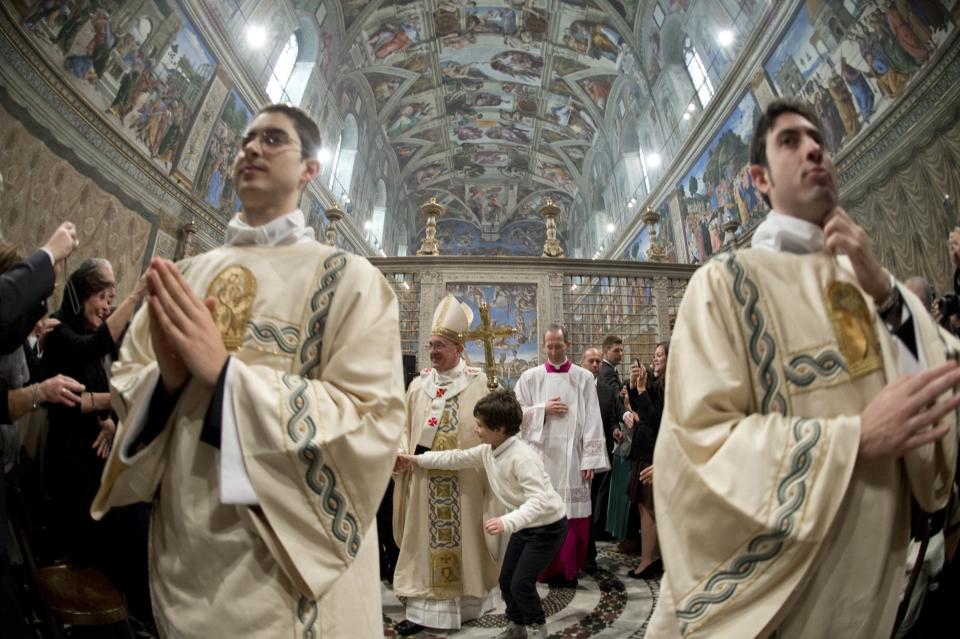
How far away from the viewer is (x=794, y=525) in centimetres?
96

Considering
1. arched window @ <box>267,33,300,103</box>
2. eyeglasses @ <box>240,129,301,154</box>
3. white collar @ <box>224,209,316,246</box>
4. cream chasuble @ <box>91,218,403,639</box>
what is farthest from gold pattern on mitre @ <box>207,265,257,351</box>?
arched window @ <box>267,33,300,103</box>

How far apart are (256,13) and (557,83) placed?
12495mm

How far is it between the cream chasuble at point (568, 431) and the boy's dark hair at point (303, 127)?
315 cm

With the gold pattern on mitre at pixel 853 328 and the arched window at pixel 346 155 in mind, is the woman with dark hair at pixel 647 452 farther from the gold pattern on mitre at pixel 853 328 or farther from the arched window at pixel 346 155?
the arched window at pixel 346 155

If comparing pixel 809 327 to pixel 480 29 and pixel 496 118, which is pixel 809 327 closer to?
pixel 480 29

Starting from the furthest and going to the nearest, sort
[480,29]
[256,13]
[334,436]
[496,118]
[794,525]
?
[496,118]
[480,29]
[256,13]
[334,436]
[794,525]

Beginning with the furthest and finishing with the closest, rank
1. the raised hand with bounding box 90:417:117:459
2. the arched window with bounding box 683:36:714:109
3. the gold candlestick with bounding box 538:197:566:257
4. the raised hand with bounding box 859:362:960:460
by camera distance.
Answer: the arched window with bounding box 683:36:714:109 < the gold candlestick with bounding box 538:197:566:257 < the raised hand with bounding box 90:417:117:459 < the raised hand with bounding box 859:362:960:460

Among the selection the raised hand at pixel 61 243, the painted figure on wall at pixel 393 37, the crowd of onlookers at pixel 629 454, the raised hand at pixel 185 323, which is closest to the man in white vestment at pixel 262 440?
the raised hand at pixel 185 323

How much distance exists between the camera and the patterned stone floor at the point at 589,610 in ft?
9.57

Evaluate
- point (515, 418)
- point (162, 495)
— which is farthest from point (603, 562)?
point (162, 495)

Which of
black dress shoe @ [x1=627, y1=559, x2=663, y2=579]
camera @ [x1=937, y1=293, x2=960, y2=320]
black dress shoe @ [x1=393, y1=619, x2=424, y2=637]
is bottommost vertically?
black dress shoe @ [x1=393, y1=619, x2=424, y2=637]

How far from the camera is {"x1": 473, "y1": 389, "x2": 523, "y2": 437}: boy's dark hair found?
2.93 meters

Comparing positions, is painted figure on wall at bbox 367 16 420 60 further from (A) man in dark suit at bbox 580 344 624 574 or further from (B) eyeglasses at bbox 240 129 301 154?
(B) eyeglasses at bbox 240 129 301 154

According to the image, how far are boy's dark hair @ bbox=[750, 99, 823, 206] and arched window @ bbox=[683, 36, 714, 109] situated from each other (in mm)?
13188
